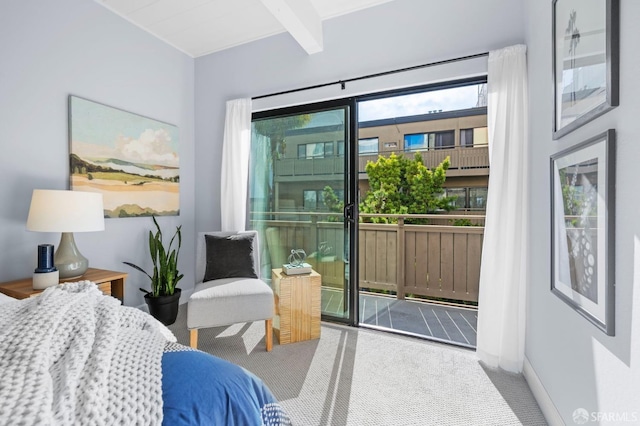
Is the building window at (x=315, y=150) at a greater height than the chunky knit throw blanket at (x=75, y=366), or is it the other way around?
the building window at (x=315, y=150)

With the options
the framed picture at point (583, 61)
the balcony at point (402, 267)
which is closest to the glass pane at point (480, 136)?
the balcony at point (402, 267)

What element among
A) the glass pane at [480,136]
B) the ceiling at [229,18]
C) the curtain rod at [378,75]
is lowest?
the curtain rod at [378,75]

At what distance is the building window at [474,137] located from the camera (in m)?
4.82

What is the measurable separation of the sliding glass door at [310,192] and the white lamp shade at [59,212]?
1.43 metres

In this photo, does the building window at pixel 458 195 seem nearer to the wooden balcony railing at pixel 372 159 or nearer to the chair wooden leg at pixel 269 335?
the wooden balcony railing at pixel 372 159

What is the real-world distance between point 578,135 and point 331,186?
1784 mm

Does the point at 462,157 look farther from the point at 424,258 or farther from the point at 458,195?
the point at 424,258

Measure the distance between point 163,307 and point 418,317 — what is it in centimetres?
236

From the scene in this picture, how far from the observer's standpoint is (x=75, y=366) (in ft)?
2.08

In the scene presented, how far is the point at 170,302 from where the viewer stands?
2525 mm

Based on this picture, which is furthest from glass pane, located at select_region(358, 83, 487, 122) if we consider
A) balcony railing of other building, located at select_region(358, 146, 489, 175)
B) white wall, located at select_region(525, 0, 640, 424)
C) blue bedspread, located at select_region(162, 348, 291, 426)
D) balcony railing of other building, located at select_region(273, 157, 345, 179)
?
blue bedspread, located at select_region(162, 348, 291, 426)

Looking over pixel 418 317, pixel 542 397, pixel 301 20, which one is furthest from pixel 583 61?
pixel 418 317

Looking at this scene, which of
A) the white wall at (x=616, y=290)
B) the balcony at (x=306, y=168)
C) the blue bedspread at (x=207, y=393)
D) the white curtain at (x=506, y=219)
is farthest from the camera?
the balcony at (x=306, y=168)

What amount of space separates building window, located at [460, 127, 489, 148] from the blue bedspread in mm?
5070
